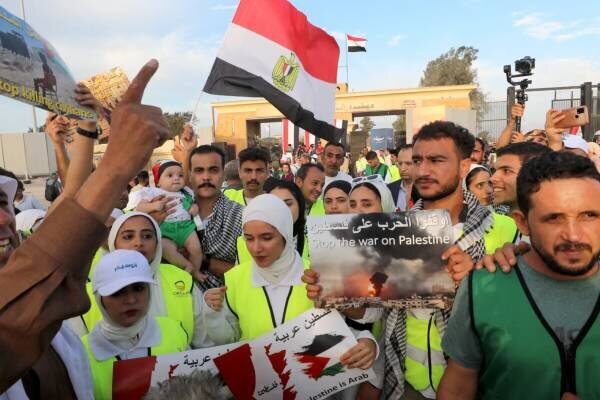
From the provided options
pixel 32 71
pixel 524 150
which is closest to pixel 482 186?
pixel 524 150

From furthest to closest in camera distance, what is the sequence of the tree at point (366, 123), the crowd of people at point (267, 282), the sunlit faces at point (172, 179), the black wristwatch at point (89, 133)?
the tree at point (366, 123) → the sunlit faces at point (172, 179) → the black wristwatch at point (89, 133) → the crowd of people at point (267, 282)

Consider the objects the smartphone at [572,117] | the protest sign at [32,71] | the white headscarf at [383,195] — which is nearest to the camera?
the protest sign at [32,71]

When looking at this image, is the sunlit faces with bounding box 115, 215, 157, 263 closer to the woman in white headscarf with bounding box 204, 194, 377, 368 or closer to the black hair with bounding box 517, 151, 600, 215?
the woman in white headscarf with bounding box 204, 194, 377, 368

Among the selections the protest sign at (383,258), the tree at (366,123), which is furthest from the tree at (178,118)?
the protest sign at (383,258)

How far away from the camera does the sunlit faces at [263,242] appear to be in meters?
2.64

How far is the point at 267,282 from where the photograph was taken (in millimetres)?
2639

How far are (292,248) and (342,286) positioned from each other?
75 cm

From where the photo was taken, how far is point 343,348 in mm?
2281

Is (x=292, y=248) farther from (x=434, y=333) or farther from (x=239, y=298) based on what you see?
(x=434, y=333)

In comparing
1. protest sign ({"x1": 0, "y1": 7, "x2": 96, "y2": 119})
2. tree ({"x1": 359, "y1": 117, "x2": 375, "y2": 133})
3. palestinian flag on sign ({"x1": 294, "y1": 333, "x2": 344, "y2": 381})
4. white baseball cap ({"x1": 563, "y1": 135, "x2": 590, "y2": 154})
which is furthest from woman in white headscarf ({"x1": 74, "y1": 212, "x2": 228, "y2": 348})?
tree ({"x1": 359, "y1": 117, "x2": 375, "y2": 133})

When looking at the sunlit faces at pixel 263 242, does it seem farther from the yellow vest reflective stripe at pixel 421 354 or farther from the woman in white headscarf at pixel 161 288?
the yellow vest reflective stripe at pixel 421 354

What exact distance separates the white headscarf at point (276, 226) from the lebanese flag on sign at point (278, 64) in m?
1.85

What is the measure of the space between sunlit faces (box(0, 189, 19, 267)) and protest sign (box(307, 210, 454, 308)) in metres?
1.18

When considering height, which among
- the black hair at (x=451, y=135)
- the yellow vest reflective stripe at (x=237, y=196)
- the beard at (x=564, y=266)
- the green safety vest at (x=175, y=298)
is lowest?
the green safety vest at (x=175, y=298)
